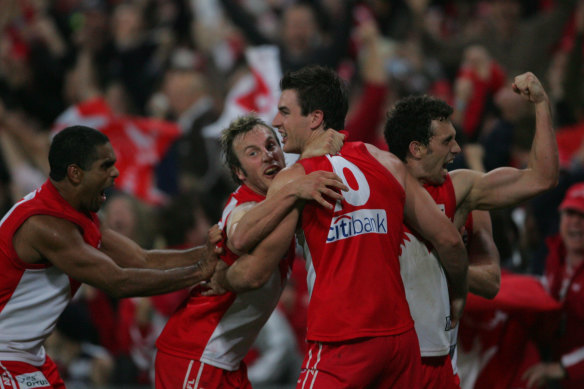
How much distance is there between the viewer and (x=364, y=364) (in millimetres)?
4168

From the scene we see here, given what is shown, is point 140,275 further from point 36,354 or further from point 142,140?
point 142,140

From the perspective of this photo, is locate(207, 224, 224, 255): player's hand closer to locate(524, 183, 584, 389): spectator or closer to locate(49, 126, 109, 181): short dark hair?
locate(49, 126, 109, 181): short dark hair

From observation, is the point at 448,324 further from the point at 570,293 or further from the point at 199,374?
the point at 570,293

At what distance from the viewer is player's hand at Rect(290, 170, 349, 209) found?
4.18 meters

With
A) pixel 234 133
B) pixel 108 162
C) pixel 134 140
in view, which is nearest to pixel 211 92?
pixel 134 140

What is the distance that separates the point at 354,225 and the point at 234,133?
3.88ft

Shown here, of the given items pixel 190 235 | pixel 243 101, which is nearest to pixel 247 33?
pixel 243 101

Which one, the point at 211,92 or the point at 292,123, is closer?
the point at 292,123

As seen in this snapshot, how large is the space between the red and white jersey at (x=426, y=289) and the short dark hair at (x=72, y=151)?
5.72ft

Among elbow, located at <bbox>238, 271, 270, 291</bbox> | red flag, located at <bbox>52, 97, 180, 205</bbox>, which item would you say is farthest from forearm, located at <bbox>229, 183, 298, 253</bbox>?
red flag, located at <bbox>52, 97, 180, 205</bbox>

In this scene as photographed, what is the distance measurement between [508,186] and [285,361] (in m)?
3.71

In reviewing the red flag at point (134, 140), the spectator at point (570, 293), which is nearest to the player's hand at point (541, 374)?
the spectator at point (570, 293)

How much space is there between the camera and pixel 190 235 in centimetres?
746

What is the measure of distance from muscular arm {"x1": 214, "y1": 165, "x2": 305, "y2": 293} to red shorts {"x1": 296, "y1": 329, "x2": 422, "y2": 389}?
423 mm
